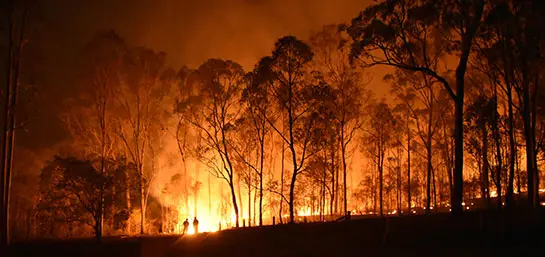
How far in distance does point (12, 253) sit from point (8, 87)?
7.84 m

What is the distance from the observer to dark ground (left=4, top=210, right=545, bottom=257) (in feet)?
→ 53.4

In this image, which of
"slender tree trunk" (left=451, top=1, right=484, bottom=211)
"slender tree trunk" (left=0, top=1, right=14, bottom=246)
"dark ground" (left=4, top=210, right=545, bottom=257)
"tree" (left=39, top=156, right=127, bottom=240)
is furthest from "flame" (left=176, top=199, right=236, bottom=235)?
"slender tree trunk" (left=451, top=1, right=484, bottom=211)

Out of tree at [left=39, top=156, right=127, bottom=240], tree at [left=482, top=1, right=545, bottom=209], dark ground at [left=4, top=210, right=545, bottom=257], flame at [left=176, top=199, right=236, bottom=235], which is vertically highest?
tree at [left=482, top=1, right=545, bottom=209]

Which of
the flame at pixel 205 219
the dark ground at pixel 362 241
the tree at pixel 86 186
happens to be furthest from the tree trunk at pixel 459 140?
the flame at pixel 205 219

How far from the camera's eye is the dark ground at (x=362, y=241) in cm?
1628

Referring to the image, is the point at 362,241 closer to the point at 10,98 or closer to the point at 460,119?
the point at 460,119

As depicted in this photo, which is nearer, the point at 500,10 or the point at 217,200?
the point at 500,10

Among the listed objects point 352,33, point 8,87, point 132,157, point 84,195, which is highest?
point 352,33

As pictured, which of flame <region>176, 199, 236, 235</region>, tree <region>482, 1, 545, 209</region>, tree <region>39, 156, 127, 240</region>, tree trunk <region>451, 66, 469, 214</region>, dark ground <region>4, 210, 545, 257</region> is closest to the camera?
dark ground <region>4, 210, 545, 257</region>

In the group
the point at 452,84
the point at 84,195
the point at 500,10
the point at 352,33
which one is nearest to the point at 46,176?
the point at 84,195

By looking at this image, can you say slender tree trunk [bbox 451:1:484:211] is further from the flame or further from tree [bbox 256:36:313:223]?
the flame

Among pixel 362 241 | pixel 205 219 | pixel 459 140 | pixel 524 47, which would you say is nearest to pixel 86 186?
pixel 362 241

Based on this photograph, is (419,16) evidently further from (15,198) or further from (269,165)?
(15,198)

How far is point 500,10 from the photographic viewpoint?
1989 cm
